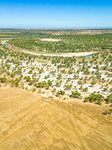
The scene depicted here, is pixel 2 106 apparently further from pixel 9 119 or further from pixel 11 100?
pixel 9 119

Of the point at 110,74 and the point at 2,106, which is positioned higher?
the point at 110,74

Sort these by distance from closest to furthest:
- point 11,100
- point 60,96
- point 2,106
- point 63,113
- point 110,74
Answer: point 63,113
point 2,106
point 11,100
point 60,96
point 110,74

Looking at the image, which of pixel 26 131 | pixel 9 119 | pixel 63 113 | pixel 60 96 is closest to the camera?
pixel 26 131

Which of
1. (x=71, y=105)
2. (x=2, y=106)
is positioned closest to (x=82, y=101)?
(x=71, y=105)

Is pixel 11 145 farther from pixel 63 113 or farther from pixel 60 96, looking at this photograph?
pixel 60 96

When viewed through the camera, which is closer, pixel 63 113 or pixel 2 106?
pixel 63 113

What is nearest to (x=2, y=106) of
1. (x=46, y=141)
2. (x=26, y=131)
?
(x=26, y=131)
